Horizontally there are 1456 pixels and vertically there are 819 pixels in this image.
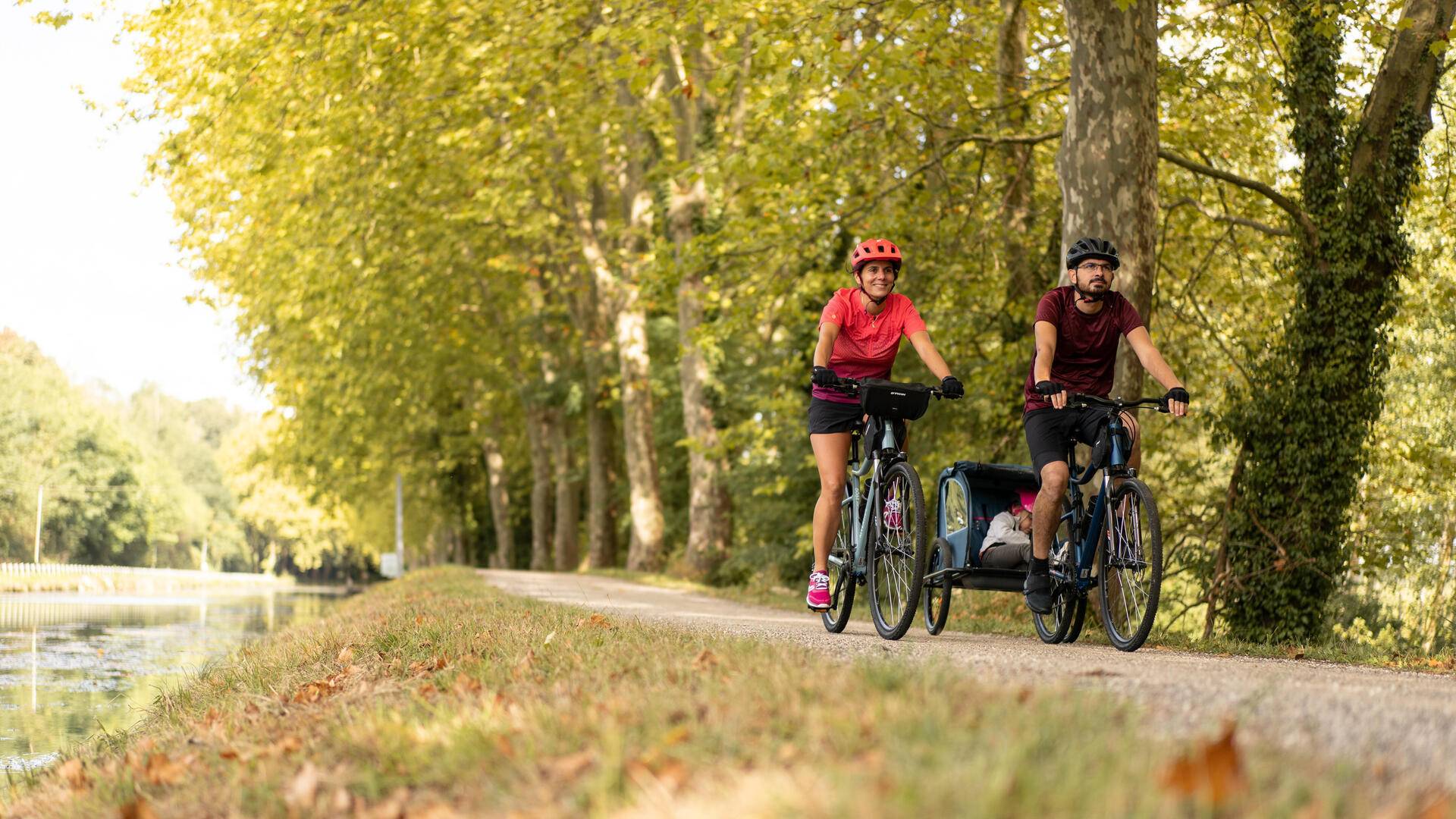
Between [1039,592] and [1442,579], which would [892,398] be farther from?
[1442,579]

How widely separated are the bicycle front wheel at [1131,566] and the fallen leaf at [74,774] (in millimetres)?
5149

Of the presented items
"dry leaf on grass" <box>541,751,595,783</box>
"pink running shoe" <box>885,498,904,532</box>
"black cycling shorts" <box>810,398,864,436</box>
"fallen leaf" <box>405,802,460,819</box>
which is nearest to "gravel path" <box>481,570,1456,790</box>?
"pink running shoe" <box>885,498,904,532</box>

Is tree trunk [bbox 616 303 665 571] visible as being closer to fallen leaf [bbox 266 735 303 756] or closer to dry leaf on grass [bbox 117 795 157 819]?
fallen leaf [bbox 266 735 303 756]

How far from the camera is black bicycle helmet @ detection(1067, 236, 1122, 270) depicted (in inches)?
281

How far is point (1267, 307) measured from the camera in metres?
16.5

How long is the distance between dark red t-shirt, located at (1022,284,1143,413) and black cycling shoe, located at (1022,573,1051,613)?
1.05 metres

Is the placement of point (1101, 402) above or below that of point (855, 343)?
below

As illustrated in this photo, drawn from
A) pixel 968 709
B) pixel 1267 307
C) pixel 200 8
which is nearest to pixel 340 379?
pixel 200 8

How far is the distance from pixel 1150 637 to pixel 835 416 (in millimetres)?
2944

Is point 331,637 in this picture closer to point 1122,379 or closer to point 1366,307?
point 1122,379

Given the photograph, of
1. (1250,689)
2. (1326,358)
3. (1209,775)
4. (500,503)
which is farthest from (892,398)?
(500,503)

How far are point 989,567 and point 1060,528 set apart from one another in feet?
1.77

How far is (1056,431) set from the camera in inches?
290

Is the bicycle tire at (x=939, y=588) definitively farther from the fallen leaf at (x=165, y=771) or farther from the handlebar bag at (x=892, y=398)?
the fallen leaf at (x=165, y=771)
